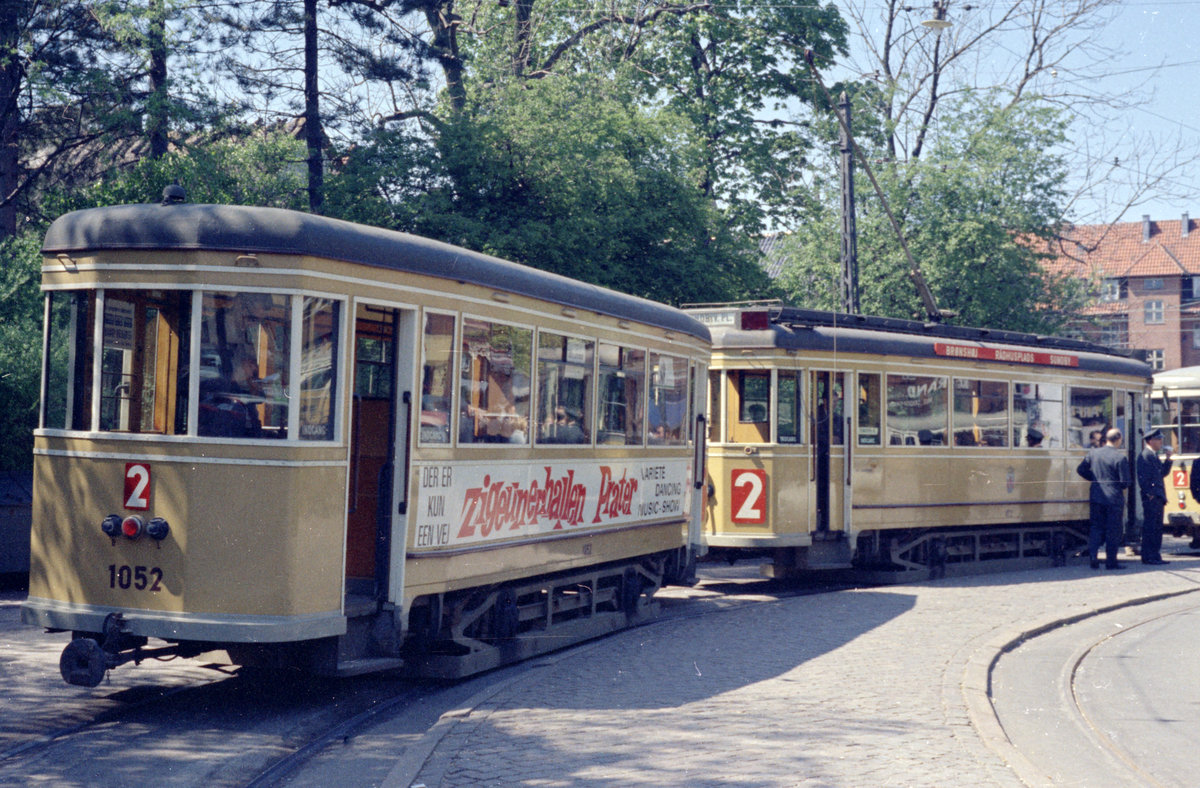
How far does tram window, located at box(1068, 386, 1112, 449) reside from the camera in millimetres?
18062

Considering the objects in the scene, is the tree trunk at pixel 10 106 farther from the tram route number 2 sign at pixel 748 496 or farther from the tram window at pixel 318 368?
the tram window at pixel 318 368

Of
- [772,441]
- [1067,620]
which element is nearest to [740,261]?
[772,441]

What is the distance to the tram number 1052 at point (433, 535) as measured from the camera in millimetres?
8023

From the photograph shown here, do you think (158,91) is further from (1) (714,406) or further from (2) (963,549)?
(2) (963,549)

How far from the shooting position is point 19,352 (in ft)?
50.3

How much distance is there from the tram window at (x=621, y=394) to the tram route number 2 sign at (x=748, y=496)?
120 inches

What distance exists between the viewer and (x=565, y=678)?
8539 millimetres

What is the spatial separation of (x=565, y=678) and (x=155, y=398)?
10.7ft

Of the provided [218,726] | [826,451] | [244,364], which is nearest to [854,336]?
[826,451]

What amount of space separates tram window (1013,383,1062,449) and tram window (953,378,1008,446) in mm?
291

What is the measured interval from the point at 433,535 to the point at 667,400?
4.18m

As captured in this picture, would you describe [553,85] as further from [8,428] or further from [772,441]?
[8,428]

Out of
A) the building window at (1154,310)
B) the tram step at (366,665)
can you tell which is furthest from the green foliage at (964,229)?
the building window at (1154,310)

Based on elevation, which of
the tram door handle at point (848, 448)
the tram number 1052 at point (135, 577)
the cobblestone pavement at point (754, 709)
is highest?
the tram door handle at point (848, 448)
